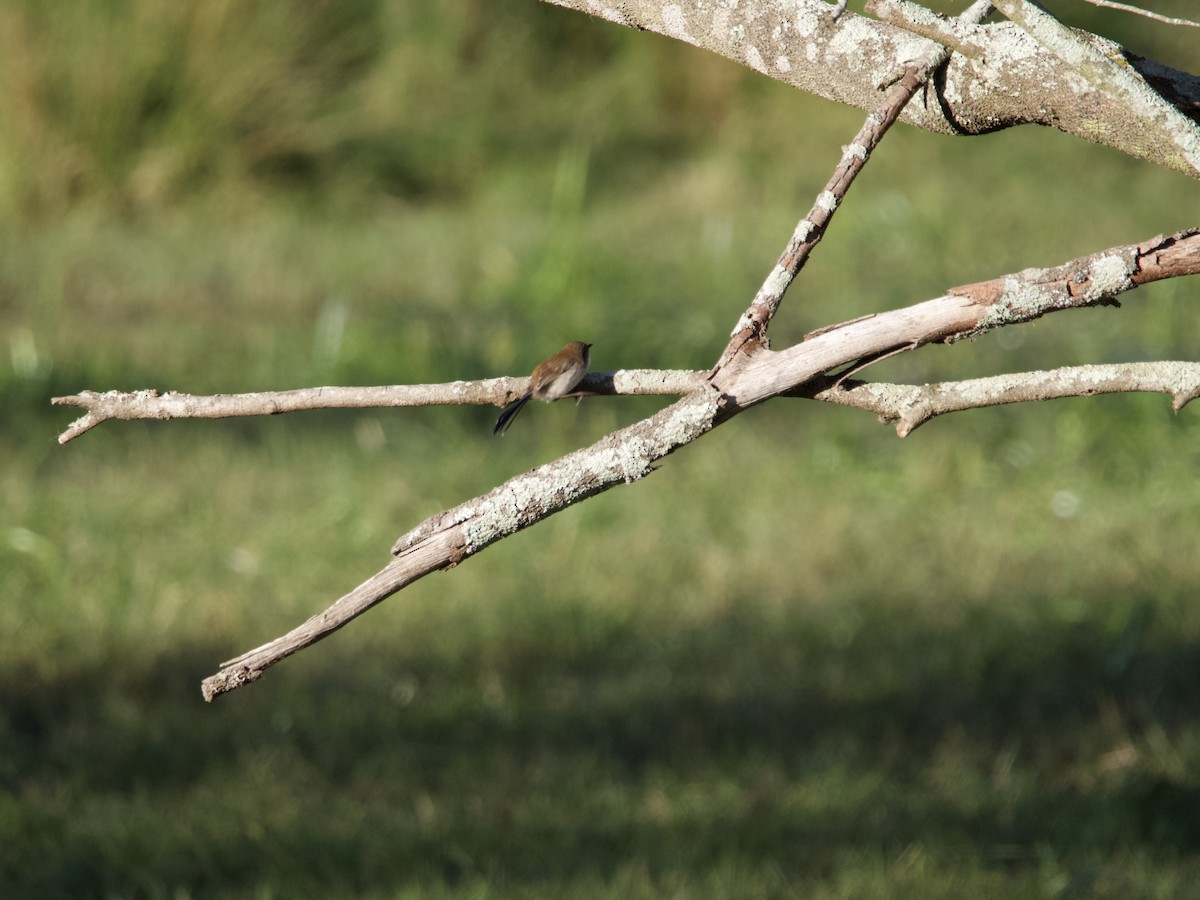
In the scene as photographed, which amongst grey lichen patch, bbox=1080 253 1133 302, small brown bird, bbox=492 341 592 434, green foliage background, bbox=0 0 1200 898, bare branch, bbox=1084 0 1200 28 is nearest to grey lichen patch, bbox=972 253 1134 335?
grey lichen patch, bbox=1080 253 1133 302

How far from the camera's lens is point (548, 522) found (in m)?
4.18

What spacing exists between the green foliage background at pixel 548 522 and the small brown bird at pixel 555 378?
3.90ft

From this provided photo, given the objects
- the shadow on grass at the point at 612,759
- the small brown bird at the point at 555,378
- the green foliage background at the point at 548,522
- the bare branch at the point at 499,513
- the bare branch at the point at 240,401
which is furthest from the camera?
the green foliage background at the point at 548,522

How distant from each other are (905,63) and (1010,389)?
1.10 ft

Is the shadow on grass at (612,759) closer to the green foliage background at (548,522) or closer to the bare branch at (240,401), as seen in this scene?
the green foliage background at (548,522)

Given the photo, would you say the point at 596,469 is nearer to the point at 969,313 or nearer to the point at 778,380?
the point at 778,380

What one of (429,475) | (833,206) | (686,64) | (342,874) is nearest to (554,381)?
(833,206)

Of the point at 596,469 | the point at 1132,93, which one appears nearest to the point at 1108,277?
the point at 1132,93

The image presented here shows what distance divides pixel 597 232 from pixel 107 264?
2.19 meters

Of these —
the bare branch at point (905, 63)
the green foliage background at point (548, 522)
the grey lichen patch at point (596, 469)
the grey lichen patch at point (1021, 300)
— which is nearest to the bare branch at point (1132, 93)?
the bare branch at point (905, 63)

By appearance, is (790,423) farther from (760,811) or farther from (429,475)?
(760,811)

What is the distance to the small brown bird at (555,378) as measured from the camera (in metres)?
1.50

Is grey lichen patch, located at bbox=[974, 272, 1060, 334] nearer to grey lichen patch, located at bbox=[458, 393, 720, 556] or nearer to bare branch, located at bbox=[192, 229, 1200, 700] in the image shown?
bare branch, located at bbox=[192, 229, 1200, 700]

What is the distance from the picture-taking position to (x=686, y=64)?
25.1 ft
